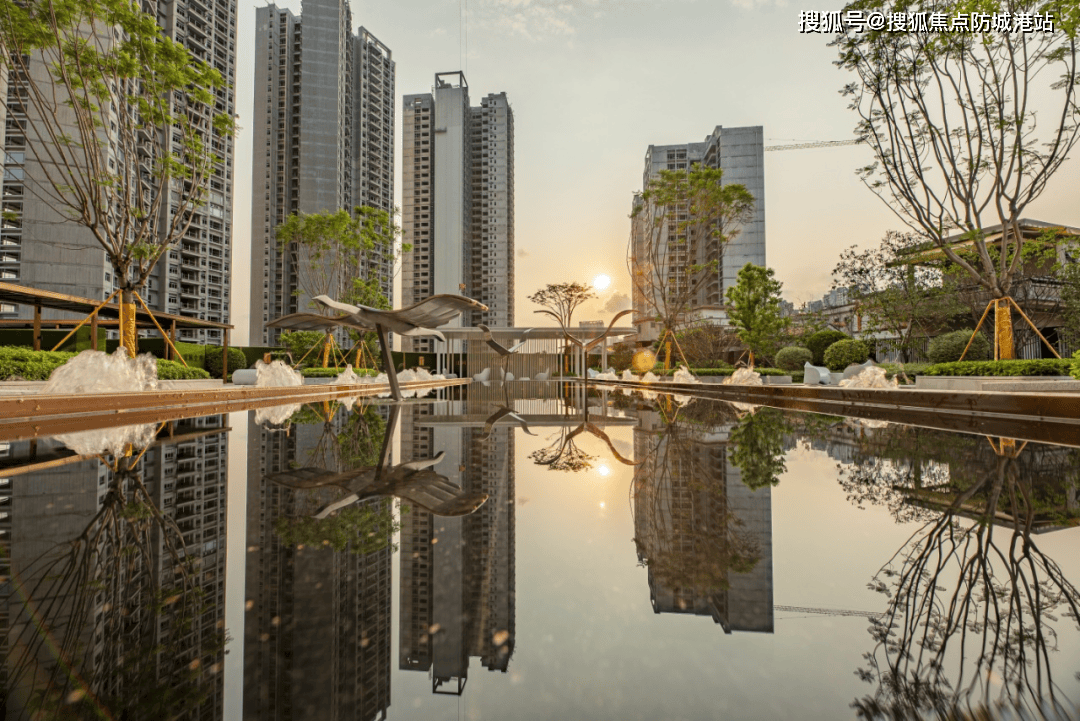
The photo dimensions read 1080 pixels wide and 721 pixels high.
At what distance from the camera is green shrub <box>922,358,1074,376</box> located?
782 centimetres

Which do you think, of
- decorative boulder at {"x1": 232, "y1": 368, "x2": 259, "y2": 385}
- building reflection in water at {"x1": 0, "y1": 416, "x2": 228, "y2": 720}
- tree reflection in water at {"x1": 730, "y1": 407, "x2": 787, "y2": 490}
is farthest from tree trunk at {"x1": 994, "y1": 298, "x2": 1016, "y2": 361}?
decorative boulder at {"x1": 232, "y1": 368, "x2": 259, "y2": 385}

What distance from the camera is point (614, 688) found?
0.77 meters

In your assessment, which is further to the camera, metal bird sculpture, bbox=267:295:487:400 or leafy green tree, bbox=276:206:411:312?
leafy green tree, bbox=276:206:411:312

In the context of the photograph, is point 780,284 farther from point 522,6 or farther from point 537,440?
point 537,440

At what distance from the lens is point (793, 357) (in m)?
20.0

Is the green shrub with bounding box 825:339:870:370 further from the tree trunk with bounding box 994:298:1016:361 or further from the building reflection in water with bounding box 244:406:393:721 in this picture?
the building reflection in water with bounding box 244:406:393:721

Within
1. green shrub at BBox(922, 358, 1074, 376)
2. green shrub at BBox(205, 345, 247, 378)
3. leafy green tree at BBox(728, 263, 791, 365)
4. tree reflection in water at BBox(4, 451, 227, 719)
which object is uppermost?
leafy green tree at BBox(728, 263, 791, 365)

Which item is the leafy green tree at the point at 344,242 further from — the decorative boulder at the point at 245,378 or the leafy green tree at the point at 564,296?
the leafy green tree at the point at 564,296

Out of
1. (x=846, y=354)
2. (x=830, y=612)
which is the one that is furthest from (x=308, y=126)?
(x=830, y=612)

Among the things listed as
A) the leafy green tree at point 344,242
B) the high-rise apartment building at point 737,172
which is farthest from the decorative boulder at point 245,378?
the high-rise apartment building at point 737,172

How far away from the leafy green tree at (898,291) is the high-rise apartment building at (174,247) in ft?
116

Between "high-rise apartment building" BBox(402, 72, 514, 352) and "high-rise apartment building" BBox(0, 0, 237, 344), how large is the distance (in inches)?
707

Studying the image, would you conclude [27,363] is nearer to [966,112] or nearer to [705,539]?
[705,539]

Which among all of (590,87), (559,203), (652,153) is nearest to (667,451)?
(590,87)
